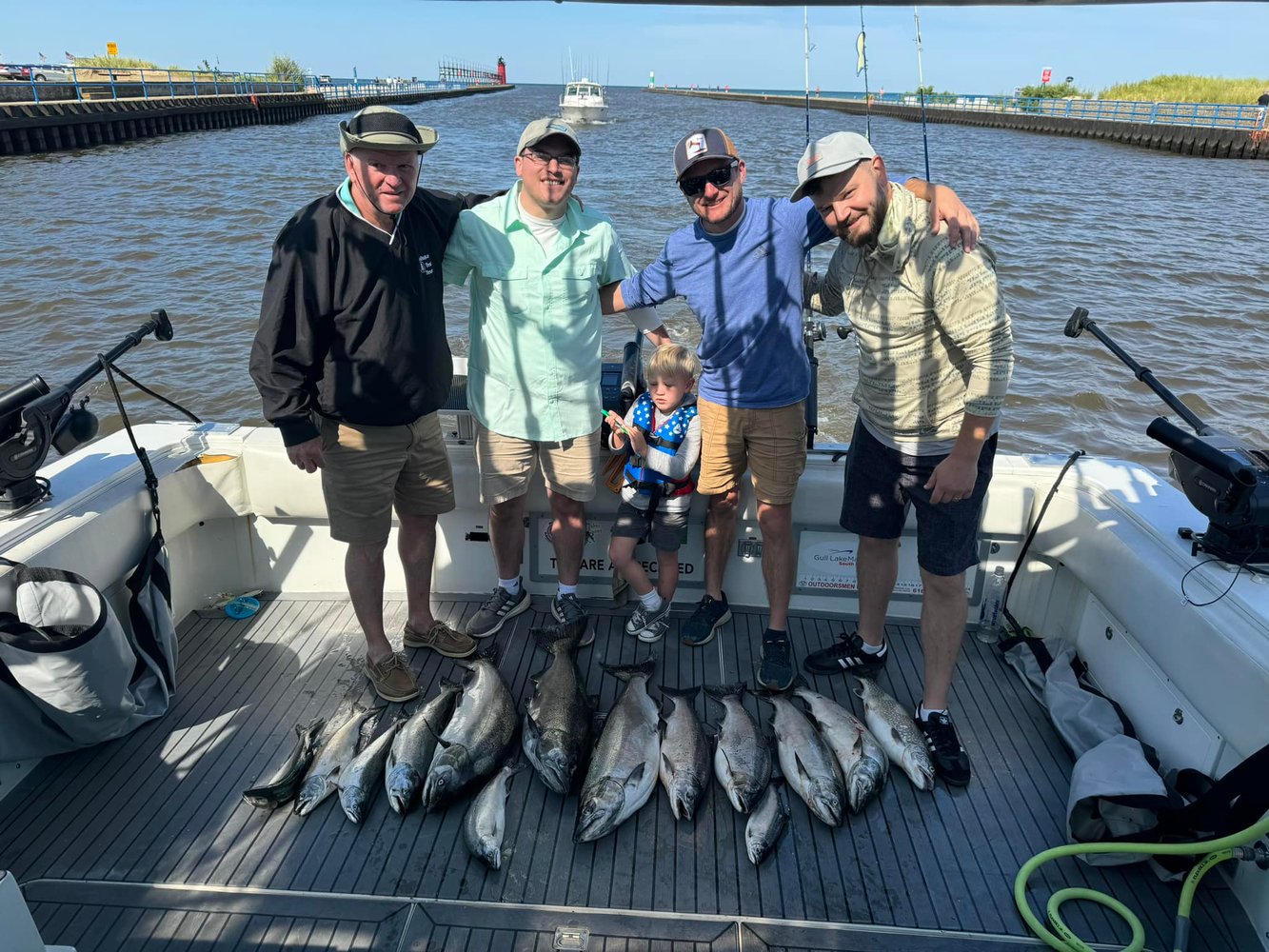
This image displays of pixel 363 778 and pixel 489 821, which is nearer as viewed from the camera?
pixel 489 821

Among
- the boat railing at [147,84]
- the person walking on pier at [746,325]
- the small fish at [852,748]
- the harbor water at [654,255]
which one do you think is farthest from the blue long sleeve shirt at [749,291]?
the boat railing at [147,84]

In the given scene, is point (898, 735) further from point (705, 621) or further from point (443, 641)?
point (443, 641)

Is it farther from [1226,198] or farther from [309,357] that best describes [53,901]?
[1226,198]

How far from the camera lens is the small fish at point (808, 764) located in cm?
272

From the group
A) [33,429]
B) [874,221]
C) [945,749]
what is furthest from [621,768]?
[33,429]

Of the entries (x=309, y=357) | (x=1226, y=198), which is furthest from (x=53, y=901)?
(x=1226, y=198)

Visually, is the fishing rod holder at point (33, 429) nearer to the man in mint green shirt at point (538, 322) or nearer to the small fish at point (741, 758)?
the man in mint green shirt at point (538, 322)

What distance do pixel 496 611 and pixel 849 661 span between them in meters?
1.54

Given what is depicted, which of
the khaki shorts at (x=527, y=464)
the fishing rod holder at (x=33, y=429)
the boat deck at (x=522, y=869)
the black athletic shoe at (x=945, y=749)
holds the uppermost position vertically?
the fishing rod holder at (x=33, y=429)

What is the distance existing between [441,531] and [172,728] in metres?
1.35

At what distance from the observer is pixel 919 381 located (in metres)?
2.67

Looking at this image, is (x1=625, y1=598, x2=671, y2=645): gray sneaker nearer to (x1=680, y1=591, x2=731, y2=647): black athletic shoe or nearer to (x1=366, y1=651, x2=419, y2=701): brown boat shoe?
(x1=680, y1=591, x2=731, y2=647): black athletic shoe

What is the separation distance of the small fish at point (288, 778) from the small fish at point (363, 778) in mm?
139

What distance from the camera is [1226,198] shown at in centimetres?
2133
